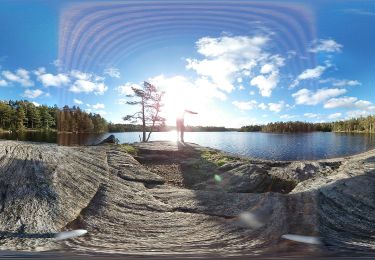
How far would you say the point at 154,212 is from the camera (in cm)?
862

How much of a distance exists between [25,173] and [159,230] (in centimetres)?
415

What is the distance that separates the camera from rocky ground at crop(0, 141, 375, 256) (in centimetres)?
630

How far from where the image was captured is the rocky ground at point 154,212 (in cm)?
630

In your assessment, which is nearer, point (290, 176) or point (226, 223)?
point (226, 223)

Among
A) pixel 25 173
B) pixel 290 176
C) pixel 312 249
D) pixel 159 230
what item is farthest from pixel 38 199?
pixel 290 176

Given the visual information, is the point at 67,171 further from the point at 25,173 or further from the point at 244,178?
the point at 244,178

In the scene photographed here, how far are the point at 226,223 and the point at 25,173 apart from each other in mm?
5515

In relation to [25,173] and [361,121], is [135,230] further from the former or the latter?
[361,121]

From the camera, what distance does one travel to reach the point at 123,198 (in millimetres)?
9430

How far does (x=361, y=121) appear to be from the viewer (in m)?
178

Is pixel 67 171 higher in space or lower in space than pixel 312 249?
higher

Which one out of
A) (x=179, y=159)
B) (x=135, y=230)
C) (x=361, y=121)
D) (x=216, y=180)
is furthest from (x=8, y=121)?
(x=361, y=121)

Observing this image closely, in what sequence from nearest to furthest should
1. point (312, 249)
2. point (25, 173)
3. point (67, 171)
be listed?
point (312, 249)
point (25, 173)
point (67, 171)

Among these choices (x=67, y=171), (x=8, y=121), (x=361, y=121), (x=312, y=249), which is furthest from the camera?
(x=361, y=121)
